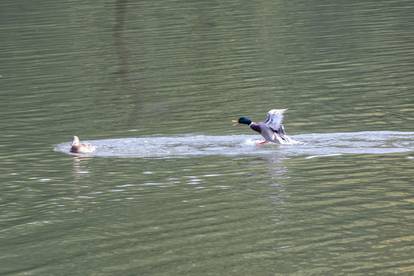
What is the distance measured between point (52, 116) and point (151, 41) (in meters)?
13.0

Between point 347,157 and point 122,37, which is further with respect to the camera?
point 122,37

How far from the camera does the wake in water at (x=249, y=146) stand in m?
19.1

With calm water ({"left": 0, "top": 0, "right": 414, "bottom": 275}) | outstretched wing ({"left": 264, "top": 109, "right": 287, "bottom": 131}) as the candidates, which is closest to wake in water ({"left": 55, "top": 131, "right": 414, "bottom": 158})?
calm water ({"left": 0, "top": 0, "right": 414, "bottom": 275})

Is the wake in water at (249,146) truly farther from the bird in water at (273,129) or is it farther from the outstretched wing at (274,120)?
the outstretched wing at (274,120)

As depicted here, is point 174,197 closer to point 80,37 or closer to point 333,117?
point 333,117

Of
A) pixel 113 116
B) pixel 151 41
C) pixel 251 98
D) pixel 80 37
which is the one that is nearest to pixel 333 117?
pixel 251 98

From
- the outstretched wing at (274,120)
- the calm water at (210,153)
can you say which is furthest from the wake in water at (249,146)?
the outstretched wing at (274,120)

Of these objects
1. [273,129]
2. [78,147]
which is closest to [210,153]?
[273,129]

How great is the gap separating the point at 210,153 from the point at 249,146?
3.73 ft

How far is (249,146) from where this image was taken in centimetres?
2034

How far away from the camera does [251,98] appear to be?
2527 centimetres

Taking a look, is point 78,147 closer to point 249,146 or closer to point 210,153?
point 210,153

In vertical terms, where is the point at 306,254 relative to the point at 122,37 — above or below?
below

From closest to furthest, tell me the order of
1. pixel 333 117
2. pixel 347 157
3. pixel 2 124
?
pixel 347 157
pixel 333 117
pixel 2 124
